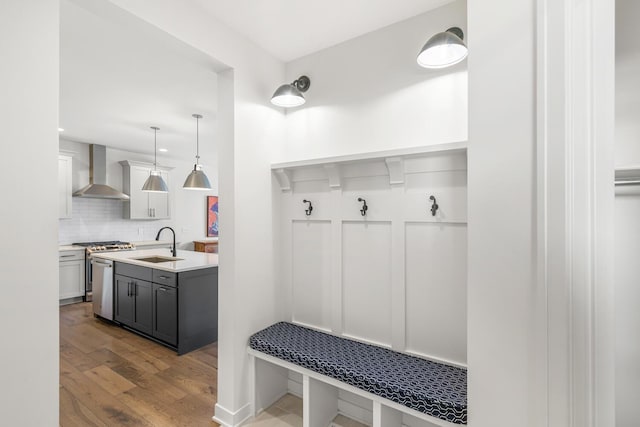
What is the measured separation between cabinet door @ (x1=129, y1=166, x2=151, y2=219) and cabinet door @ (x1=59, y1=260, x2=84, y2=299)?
121cm

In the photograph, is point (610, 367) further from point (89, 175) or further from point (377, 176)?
point (89, 175)

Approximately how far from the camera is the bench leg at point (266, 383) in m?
2.02

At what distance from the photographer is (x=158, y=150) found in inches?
231

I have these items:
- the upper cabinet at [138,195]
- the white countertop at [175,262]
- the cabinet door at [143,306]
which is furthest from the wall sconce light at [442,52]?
the upper cabinet at [138,195]

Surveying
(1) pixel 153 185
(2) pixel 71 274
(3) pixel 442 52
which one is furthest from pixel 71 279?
(3) pixel 442 52

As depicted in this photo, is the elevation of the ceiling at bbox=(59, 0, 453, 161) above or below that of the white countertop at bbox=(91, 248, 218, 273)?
above

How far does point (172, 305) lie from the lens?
301 cm

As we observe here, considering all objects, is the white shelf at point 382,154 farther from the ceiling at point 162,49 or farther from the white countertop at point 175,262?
the white countertop at point 175,262

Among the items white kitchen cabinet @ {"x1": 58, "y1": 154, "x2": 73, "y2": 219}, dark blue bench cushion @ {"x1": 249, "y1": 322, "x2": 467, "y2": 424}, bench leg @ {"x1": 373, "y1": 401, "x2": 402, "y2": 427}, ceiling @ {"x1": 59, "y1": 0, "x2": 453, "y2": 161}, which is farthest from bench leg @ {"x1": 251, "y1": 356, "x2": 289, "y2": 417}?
white kitchen cabinet @ {"x1": 58, "y1": 154, "x2": 73, "y2": 219}

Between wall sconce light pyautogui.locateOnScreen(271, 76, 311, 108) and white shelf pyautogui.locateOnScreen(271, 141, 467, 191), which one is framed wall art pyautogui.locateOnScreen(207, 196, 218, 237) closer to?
white shelf pyautogui.locateOnScreen(271, 141, 467, 191)

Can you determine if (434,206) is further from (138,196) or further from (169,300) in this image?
(138,196)

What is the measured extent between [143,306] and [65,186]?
2.97 metres

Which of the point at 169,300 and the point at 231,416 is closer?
the point at 231,416

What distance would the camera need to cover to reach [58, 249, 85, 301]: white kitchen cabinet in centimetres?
458
